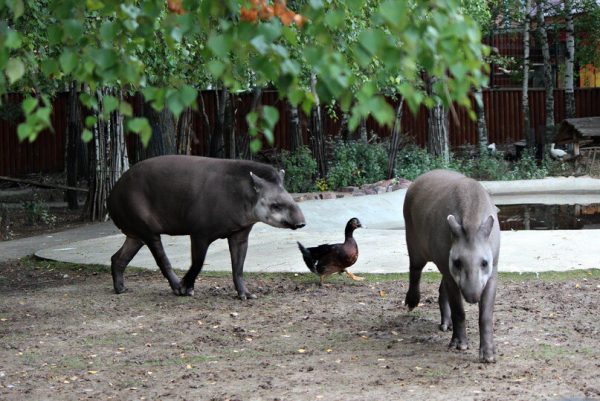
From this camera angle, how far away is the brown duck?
31.1 feet

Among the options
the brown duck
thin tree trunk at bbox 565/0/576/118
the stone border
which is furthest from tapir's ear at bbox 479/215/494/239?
thin tree trunk at bbox 565/0/576/118

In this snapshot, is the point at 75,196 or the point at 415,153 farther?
the point at 415,153

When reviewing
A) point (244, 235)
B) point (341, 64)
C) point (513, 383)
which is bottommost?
point (513, 383)

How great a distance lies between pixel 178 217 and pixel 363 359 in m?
3.10

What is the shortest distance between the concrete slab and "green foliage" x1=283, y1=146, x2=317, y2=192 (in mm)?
3514

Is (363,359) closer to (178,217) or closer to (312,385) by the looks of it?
(312,385)

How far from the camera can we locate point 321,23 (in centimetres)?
387

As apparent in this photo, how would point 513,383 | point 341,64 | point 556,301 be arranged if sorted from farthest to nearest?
point 556,301 → point 513,383 → point 341,64

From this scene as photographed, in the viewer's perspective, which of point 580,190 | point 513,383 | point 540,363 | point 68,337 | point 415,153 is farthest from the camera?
point 415,153

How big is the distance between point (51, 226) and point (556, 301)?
1056cm

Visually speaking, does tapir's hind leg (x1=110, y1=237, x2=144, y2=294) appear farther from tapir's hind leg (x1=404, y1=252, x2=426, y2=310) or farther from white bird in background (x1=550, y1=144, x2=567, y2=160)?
white bird in background (x1=550, y1=144, x2=567, y2=160)

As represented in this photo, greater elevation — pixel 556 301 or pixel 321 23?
pixel 321 23

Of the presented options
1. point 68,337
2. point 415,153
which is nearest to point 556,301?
point 68,337

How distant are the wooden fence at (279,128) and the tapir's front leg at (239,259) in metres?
13.8
